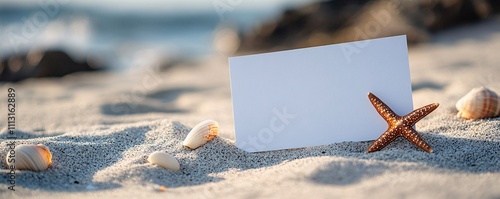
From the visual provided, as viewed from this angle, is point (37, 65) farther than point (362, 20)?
No

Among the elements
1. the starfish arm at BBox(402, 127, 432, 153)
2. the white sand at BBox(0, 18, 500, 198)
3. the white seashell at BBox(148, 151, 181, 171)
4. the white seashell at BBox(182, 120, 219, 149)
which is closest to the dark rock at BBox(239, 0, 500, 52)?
the white sand at BBox(0, 18, 500, 198)

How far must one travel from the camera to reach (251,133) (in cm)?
278

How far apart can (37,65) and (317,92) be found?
5.92 m

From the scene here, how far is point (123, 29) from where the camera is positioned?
17391 millimetres

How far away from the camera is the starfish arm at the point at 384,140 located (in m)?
2.51

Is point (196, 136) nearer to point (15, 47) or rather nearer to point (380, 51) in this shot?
point (380, 51)

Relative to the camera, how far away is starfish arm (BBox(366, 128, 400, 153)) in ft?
8.24
